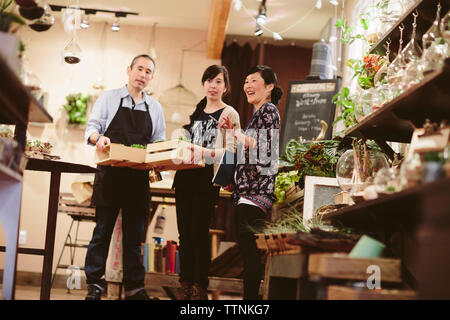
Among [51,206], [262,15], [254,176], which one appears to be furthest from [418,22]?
[262,15]

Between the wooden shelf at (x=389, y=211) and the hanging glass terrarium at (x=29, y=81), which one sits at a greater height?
the hanging glass terrarium at (x=29, y=81)

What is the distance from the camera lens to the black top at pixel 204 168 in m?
3.36

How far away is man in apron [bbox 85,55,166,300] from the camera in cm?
346

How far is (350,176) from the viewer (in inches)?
118

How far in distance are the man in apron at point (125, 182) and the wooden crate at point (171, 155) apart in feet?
0.91

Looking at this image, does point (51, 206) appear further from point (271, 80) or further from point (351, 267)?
point (351, 267)

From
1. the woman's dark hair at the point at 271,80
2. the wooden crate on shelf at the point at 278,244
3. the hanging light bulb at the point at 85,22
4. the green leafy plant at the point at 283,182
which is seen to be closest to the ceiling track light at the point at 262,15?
the green leafy plant at the point at 283,182

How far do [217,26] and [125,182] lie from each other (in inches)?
109

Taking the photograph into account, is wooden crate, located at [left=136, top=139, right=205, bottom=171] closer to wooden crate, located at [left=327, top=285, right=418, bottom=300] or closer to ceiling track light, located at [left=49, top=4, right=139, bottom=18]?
wooden crate, located at [left=327, top=285, right=418, bottom=300]

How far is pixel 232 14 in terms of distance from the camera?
6.27m

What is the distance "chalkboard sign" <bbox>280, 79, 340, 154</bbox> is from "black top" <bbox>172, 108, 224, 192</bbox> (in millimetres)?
2142

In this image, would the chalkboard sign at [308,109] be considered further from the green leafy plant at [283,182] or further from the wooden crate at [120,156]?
the wooden crate at [120,156]
